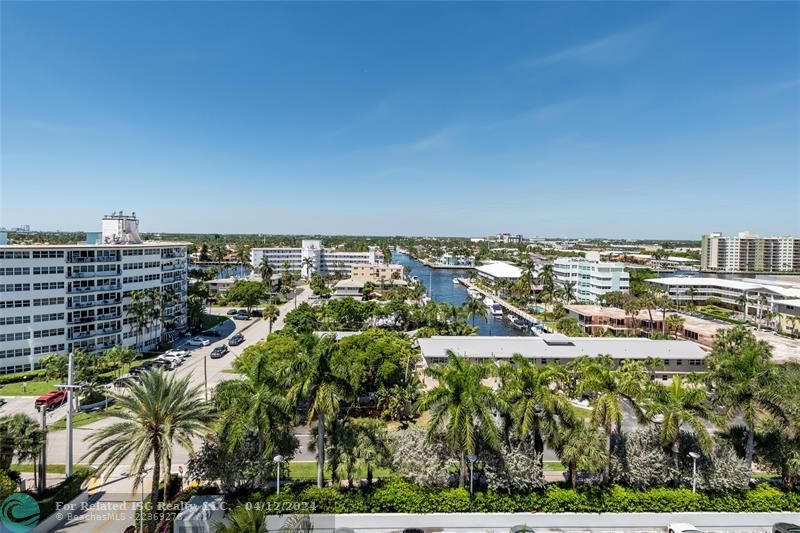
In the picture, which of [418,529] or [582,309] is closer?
[418,529]

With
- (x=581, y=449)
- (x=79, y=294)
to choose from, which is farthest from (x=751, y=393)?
(x=79, y=294)

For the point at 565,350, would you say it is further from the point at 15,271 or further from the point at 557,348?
the point at 15,271

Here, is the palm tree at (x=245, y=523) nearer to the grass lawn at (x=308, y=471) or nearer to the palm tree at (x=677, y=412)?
the grass lawn at (x=308, y=471)

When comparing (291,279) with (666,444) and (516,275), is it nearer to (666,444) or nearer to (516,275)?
(516,275)

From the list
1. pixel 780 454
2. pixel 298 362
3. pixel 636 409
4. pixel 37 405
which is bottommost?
pixel 37 405

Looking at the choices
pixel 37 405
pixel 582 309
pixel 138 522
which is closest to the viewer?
pixel 138 522

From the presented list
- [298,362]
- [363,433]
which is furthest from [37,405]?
[363,433]

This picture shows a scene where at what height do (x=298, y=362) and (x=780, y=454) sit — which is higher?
(x=298, y=362)

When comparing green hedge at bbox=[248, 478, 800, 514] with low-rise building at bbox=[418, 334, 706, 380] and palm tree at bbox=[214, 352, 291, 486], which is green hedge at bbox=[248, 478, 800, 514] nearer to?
palm tree at bbox=[214, 352, 291, 486]
